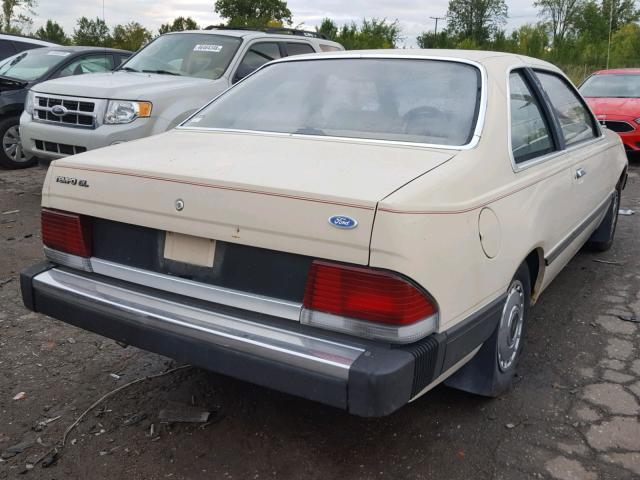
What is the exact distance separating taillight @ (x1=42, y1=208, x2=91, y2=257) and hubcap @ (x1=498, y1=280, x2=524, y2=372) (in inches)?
72.4

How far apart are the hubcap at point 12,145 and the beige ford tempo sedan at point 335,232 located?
607cm

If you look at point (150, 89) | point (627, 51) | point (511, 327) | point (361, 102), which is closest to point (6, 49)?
point (150, 89)

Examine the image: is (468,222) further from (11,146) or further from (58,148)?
(11,146)

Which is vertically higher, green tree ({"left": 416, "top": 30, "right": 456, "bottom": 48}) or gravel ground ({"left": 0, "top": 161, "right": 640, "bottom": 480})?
green tree ({"left": 416, "top": 30, "right": 456, "bottom": 48})

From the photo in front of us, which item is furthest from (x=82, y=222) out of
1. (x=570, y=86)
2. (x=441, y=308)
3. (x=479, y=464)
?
(x=570, y=86)

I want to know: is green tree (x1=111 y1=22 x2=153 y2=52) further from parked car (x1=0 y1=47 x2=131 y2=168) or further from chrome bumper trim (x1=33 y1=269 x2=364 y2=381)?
chrome bumper trim (x1=33 y1=269 x2=364 y2=381)

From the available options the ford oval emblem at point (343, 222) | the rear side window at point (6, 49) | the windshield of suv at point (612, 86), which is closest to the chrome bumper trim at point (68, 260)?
the ford oval emblem at point (343, 222)

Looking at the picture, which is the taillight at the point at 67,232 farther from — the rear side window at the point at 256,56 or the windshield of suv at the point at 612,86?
the windshield of suv at the point at 612,86

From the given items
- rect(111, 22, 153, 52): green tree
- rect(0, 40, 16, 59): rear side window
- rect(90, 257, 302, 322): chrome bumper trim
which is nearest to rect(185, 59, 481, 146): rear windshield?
rect(90, 257, 302, 322): chrome bumper trim

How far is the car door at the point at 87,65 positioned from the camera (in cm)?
886

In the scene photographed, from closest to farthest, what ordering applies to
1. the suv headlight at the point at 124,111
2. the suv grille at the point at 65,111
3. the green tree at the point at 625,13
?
the suv headlight at the point at 124,111
the suv grille at the point at 65,111
the green tree at the point at 625,13

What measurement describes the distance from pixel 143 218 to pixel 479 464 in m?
1.68

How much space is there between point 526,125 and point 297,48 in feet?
17.7

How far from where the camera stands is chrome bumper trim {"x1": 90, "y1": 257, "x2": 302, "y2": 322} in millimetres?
2387
